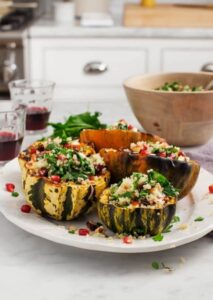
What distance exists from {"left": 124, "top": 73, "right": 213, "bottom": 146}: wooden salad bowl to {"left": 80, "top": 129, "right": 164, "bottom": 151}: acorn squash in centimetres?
24

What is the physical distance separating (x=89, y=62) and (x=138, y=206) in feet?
6.96

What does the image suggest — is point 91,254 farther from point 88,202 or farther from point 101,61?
point 101,61

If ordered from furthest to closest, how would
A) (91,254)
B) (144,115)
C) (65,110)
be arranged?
(65,110)
(144,115)
(91,254)

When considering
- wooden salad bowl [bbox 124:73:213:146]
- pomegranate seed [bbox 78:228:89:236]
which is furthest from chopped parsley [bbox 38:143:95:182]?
wooden salad bowl [bbox 124:73:213:146]

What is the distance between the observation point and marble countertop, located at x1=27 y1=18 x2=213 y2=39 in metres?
2.98

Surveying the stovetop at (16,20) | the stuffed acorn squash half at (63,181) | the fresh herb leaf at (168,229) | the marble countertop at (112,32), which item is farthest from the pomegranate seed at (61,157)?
the marble countertop at (112,32)

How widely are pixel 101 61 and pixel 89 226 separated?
2088 millimetres

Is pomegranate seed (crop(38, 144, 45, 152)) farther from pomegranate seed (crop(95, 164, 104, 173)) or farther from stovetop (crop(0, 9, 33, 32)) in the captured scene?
stovetop (crop(0, 9, 33, 32))

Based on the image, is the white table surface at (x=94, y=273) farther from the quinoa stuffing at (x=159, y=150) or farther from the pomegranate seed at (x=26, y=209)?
the quinoa stuffing at (x=159, y=150)

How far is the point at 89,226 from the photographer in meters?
1.04

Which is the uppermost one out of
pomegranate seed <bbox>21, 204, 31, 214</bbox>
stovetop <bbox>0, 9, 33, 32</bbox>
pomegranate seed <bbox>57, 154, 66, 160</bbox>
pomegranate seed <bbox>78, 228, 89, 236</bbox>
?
pomegranate seed <bbox>57, 154, 66, 160</bbox>

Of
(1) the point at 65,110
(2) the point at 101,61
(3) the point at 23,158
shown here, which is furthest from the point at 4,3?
(3) the point at 23,158

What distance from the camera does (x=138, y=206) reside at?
0.98 metres

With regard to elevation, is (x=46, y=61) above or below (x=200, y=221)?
below
